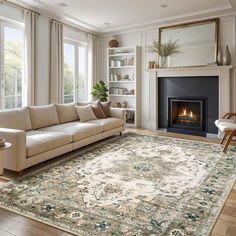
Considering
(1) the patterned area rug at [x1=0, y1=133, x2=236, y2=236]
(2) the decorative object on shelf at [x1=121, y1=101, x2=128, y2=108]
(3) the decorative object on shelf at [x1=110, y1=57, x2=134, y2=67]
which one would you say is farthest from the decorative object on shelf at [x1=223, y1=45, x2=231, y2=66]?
(2) the decorative object on shelf at [x1=121, y1=101, x2=128, y2=108]

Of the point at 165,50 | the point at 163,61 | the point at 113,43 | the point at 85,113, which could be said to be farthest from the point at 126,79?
the point at 85,113

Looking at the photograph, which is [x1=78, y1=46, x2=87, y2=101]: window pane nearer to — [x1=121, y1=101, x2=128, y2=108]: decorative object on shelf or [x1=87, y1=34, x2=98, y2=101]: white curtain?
[x1=87, y1=34, x2=98, y2=101]: white curtain

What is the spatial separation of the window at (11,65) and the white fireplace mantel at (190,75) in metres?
3.14

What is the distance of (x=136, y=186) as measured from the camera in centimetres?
280

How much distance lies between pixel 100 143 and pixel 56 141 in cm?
137

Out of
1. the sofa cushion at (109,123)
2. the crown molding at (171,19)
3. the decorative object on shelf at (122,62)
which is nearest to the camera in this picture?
the sofa cushion at (109,123)

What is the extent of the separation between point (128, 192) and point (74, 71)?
15.0 ft

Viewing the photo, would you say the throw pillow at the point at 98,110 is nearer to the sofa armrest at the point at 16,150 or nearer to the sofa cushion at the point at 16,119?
the sofa cushion at the point at 16,119

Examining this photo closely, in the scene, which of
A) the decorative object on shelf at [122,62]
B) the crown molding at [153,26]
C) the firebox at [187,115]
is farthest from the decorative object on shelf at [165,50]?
the firebox at [187,115]

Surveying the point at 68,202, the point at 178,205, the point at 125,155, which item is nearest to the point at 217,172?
the point at 178,205

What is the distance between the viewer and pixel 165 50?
19.7 ft

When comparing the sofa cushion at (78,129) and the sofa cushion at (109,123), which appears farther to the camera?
the sofa cushion at (109,123)

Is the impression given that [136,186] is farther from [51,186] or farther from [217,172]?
[217,172]

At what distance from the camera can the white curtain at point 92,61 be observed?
688 centimetres
